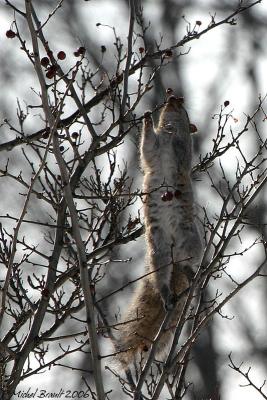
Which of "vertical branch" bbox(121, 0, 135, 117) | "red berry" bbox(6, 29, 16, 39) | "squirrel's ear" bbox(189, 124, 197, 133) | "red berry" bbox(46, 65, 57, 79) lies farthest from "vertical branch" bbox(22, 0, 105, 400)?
"squirrel's ear" bbox(189, 124, 197, 133)

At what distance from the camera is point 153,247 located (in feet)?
23.6

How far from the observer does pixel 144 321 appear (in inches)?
277

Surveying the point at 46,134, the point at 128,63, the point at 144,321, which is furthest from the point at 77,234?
the point at 144,321

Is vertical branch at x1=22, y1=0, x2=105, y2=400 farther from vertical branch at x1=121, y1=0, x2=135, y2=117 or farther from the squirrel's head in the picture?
the squirrel's head

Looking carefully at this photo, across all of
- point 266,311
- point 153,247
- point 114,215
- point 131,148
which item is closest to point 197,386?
point 266,311

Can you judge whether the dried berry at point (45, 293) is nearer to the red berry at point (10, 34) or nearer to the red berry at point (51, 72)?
the red berry at point (51, 72)

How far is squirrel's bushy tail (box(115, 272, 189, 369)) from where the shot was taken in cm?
669

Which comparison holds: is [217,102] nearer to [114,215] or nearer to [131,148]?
[131,148]

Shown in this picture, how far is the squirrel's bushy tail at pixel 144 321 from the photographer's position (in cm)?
669

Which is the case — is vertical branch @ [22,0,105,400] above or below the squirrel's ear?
below

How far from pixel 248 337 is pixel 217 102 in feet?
9.45

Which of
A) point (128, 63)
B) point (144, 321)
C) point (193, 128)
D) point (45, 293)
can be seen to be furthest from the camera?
point (193, 128)

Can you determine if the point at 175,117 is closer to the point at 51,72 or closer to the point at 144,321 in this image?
the point at 144,321

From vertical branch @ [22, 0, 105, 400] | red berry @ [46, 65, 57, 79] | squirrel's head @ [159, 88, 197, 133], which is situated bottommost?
vertical branch @ [22, 0, 105, 400]
